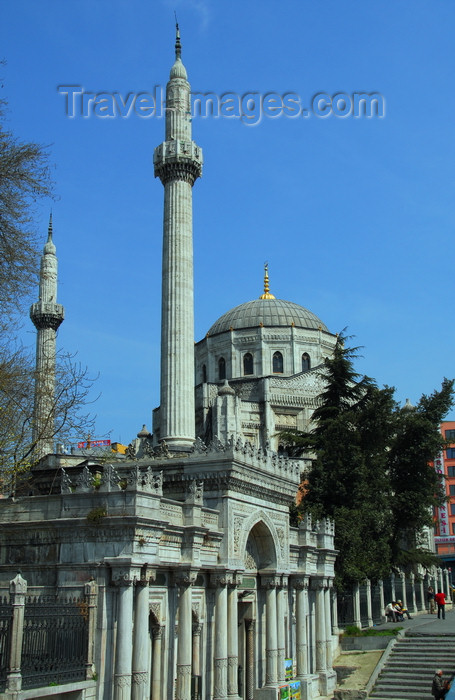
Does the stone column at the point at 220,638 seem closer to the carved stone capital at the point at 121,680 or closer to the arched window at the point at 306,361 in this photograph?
the carved stone capital at the point at 121,680

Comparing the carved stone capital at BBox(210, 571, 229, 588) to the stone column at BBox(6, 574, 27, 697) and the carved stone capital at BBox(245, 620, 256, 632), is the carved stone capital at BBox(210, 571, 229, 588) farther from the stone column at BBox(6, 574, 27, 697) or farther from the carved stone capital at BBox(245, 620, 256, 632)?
the stone column at BBox(6, 574, 27, 697)

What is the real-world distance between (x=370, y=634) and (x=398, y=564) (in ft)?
25.4

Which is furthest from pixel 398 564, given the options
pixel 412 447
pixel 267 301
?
pixel 267 301

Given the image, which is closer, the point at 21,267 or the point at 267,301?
the point at 21,267

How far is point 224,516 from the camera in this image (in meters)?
20.1

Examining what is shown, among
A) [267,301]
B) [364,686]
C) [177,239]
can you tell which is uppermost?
[267,301]

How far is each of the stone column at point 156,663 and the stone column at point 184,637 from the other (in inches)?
20.2

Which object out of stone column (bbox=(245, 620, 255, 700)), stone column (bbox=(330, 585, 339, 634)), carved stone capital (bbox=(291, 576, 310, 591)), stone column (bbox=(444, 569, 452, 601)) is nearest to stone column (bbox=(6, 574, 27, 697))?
stone column (bbox=(245, 620, 255, 700))

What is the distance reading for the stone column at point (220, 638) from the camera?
1908 cm

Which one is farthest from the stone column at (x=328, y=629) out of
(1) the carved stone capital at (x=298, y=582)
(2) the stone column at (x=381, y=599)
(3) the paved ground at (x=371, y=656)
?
(2) the stone column at (x=381, y=599)

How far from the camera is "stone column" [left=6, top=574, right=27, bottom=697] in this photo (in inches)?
494

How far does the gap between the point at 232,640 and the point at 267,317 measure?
36.1 meters

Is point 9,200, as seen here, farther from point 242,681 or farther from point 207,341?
point 207,341

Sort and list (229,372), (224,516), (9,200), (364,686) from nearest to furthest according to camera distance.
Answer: (9,200) → (224,516) → (364,686) → (229,372)
